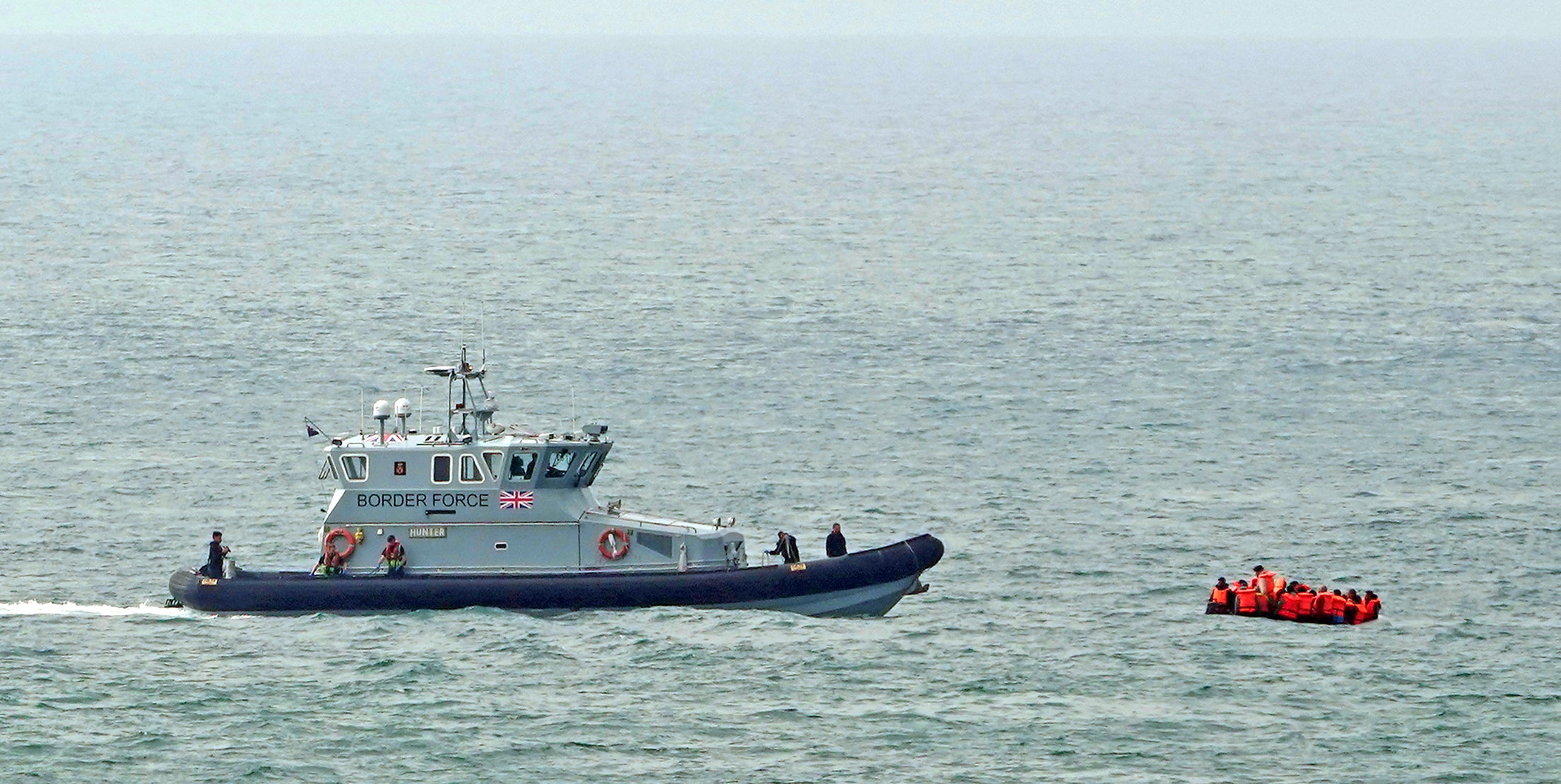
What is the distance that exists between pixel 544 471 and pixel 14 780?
13909 mm

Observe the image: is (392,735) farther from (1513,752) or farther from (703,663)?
(1513,752)

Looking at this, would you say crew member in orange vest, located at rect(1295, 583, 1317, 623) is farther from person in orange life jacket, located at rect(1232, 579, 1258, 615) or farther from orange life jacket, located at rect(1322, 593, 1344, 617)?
person in orange life jacket, located at rect(1232, 579, 1258, 615)

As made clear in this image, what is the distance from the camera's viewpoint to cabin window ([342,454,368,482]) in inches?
2165

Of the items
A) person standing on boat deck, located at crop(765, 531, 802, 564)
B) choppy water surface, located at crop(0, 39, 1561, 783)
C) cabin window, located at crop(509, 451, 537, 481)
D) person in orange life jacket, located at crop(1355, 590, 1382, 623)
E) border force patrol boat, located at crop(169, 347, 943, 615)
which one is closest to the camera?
choppy water surface, located at crop(0, 39, 1561, 783)

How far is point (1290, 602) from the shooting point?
55.7 m

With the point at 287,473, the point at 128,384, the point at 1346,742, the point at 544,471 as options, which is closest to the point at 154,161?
the point at 128,384

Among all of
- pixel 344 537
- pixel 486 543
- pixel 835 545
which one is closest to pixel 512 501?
pixel 486 543

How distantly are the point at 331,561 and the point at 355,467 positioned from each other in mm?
2077

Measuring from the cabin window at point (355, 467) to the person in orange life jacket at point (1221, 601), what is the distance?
1855cm

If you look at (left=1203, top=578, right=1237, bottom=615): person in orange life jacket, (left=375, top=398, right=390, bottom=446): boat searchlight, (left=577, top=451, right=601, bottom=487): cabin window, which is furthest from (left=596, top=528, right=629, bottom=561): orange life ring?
(left=1203, top=578, right=1237, bottom=615): person in orange life jacket

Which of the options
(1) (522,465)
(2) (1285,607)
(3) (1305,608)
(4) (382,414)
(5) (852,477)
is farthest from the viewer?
(5) (852,477)

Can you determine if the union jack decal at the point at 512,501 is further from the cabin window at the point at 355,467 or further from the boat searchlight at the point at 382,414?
the cabin window at the point at 355,467

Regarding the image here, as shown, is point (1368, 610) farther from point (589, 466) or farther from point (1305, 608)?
point (589, 466)

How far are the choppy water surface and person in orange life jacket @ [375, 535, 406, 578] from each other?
124 centimetres
